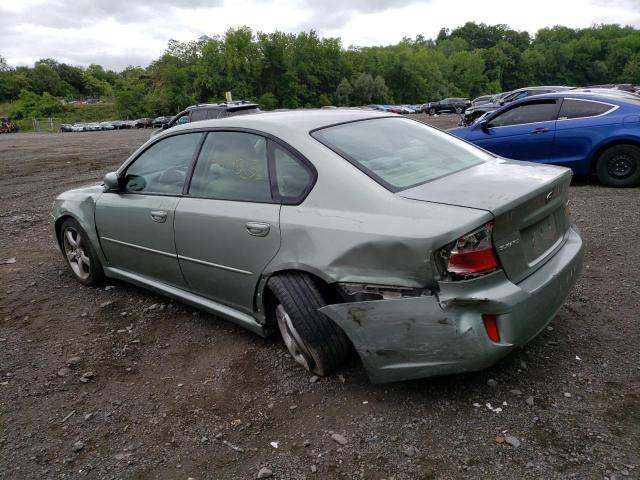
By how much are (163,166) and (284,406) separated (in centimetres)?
210

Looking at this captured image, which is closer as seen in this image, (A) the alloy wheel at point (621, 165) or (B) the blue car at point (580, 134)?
(B) the blue car at point (580, 134)

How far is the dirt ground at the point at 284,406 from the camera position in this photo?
2.34m

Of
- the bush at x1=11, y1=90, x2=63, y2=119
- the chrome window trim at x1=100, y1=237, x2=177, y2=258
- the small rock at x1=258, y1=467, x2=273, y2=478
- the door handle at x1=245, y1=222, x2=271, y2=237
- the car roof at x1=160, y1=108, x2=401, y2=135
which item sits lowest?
the small rock at x1=258, y1=467, x2=273, y2=478

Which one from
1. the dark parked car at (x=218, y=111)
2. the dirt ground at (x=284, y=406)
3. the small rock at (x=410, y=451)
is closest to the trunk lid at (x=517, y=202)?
the dirt ground at (x=284, y=406)

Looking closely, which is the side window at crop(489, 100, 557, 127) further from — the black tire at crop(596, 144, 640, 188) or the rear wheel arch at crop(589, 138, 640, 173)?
the black tire at crop(596, 144, 640, 188)

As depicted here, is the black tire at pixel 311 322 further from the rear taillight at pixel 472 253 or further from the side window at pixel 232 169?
the rear taillight at pixel 472 253

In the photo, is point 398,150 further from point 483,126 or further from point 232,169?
point 483,126

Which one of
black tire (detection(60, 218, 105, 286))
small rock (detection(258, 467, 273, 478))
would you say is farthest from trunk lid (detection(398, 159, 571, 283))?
black tire (detection(60, 218, 105, 286))

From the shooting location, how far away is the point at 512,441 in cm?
238

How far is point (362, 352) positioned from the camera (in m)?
2.60

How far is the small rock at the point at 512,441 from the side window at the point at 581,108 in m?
6.56

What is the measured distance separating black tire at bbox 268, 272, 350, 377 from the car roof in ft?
3.05

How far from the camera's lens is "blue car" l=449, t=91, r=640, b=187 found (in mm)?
7320

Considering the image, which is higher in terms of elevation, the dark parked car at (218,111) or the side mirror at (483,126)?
the dark parked car at (218,111)
